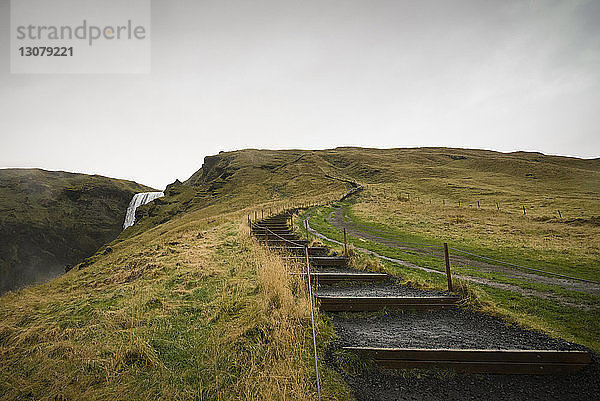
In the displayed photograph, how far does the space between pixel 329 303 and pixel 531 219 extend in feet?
105

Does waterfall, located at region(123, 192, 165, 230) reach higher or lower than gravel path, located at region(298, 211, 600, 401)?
higher

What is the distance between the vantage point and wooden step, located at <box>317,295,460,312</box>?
645 cm

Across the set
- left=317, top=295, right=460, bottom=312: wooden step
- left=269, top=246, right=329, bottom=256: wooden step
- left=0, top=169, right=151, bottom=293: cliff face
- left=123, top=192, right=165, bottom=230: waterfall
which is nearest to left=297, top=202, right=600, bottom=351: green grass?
left=317, top=295, right=460, bottom=312: wooden step

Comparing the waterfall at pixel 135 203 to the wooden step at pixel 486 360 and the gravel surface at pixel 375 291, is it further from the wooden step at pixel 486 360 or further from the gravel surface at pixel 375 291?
the wooden step at pixel 486 360

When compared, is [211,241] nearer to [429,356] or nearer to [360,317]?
[360,317]

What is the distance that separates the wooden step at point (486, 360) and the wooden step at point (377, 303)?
77.6 inches

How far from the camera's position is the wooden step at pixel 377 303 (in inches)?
254

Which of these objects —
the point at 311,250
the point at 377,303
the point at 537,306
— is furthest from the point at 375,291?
the point at 311,250

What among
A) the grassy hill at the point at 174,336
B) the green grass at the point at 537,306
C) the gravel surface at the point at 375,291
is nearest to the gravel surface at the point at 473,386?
the grassy hill at the point at 174,336

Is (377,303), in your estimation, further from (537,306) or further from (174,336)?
(537,306)

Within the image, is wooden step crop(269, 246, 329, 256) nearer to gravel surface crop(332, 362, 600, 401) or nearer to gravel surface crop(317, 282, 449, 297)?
gravel surface crop(317, 282, 449, 297)

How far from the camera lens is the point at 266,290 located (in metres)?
6.44

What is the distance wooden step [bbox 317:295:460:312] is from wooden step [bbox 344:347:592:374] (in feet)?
6.47

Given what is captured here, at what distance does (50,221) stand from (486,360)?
84.4m
